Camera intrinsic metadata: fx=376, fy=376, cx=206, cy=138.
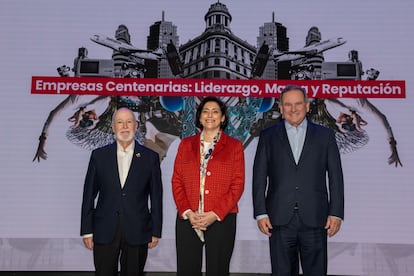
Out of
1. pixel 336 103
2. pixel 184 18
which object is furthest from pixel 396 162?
pixel 184 18

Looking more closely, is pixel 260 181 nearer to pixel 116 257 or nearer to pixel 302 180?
pixel 302 180

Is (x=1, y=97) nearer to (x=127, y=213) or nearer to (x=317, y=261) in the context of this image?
(x=127, y=213)

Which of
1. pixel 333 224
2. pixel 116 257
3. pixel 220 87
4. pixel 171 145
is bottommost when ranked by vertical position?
pixel 116 257

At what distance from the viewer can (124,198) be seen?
2.30 meters

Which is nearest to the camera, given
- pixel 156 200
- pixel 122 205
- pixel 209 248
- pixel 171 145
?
pixel 209 248

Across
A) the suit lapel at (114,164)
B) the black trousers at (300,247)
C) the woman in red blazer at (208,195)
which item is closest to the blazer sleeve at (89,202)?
the suit lapel at (114,164)

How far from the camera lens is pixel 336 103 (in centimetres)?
340

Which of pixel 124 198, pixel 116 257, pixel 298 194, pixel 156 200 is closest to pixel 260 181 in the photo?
pixel 298 194

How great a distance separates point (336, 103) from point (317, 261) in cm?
170

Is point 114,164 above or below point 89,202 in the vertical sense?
above

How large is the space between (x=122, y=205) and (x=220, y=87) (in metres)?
1.56

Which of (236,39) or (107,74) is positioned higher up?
(236,39)

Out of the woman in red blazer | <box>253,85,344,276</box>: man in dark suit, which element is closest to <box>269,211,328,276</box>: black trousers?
<box>253,85,344,276</box>: man in dark suit

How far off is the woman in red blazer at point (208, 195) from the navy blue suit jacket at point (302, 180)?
5.8 inches
